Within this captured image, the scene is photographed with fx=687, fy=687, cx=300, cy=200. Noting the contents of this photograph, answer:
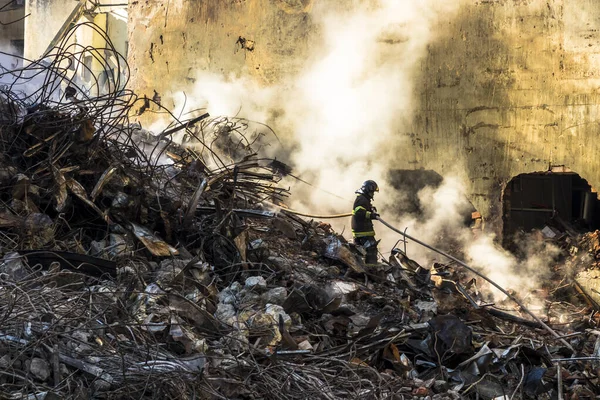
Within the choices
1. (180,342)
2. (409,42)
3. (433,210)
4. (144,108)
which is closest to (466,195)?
(433,210)

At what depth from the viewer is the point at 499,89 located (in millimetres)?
10109

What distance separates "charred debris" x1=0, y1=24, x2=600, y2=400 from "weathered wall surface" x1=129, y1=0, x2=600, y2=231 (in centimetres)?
331

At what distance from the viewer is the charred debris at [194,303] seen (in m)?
3.67

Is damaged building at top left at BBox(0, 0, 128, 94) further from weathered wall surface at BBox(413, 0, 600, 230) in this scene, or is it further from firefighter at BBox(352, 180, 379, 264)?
firefighter at BBox(352, 180, 379, 264)

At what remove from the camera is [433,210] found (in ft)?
35.2

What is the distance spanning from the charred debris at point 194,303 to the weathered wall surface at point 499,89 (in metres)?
3.31

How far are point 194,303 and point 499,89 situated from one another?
695 cm

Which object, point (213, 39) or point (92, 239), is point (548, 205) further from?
point (92, 239)

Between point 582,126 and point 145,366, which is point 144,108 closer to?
point 582,126

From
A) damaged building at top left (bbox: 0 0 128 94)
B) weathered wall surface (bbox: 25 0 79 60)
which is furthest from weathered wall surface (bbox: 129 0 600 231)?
weathered wall surface (bbox: 25 0 79 60)

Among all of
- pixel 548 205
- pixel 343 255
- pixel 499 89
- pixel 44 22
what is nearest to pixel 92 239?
pixel 343 255

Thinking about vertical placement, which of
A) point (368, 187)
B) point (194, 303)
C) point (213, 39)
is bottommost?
point (194, 303)

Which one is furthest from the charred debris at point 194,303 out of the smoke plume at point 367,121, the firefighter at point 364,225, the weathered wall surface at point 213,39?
the weathered wall surface at point 213,39

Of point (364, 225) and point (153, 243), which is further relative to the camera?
point (364, 225)
